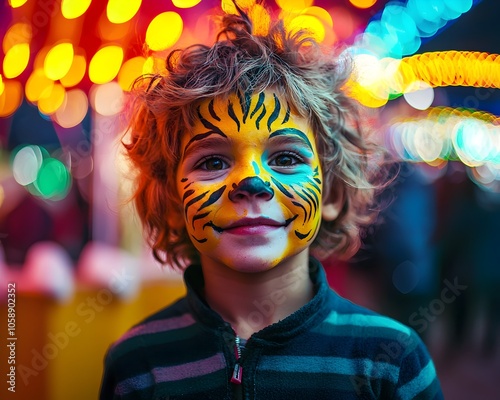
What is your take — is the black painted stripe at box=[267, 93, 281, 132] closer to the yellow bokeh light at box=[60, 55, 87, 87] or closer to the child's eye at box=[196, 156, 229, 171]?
the child's eye at box=[196, 156, 229, 171]

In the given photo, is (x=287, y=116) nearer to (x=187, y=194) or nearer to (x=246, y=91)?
(x=246, y=91)

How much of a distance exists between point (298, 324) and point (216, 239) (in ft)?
1.03

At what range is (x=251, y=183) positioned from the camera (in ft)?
4.66

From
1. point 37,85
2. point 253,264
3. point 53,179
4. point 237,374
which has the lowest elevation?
point 237,374

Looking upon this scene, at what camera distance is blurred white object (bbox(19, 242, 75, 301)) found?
2613mm

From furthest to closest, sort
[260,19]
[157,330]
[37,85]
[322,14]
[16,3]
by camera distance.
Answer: [322,14] < [37,85] < [16,3] < [260,19] < [157,330]

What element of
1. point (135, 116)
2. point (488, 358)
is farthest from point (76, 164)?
point (488, 358)

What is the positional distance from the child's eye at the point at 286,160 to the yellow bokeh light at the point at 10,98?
1.81 meters

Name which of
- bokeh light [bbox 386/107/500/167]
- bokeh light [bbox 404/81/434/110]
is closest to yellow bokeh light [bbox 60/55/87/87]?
bokeh light [bbox 404/81/434/110]

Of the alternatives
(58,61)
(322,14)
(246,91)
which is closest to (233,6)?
(246,91)

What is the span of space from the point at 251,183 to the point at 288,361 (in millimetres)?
477

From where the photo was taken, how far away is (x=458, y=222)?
3.85 metres

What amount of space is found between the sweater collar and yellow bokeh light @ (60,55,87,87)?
5.84 feet

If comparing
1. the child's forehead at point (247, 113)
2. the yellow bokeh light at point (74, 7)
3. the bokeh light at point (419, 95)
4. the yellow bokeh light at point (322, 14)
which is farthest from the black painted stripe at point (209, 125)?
the bokeh light at point (419, 95)
